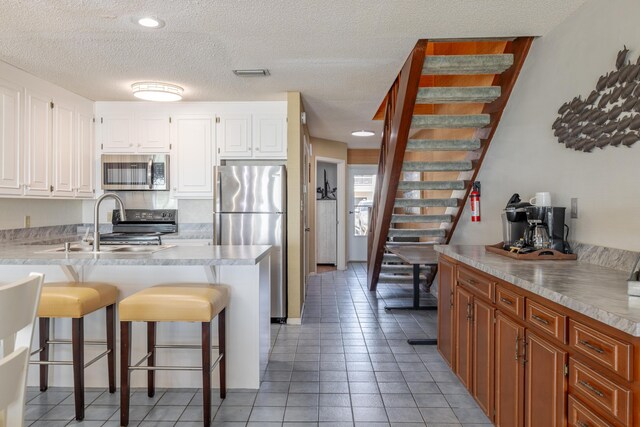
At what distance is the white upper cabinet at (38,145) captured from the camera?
11.7 ft

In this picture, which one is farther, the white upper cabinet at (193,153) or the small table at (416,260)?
the white upper cabinet at (193,153)

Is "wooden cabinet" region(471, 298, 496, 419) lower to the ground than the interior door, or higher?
lower

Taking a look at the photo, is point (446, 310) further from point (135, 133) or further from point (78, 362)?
point (135, 133)

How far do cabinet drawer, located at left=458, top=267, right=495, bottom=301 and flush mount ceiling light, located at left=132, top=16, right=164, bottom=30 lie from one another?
8.13ft

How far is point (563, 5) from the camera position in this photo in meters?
2.38

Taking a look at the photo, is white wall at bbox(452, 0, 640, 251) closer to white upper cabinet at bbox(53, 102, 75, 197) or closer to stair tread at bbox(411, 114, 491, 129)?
stair tread at bbox(411, 114, 491, 129)

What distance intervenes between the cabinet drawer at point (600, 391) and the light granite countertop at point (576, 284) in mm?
188

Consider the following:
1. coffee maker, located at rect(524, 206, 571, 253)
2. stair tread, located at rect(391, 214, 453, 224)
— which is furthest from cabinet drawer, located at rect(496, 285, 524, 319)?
stair tread, located at rect(391, 214, 453, 224)

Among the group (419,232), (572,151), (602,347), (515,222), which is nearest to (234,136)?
(419,232)

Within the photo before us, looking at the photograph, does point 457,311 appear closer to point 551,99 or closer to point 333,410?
point 333,410

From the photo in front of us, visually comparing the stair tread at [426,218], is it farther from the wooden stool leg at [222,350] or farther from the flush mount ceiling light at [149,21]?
the flush mount ceiling light at [149,21]

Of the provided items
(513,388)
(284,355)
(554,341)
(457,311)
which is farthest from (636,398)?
(284,355)

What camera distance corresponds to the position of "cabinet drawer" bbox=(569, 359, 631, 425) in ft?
3.66

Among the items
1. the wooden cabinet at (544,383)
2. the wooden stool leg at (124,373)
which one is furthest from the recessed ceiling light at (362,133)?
the wooden cabinet at (544,383)
